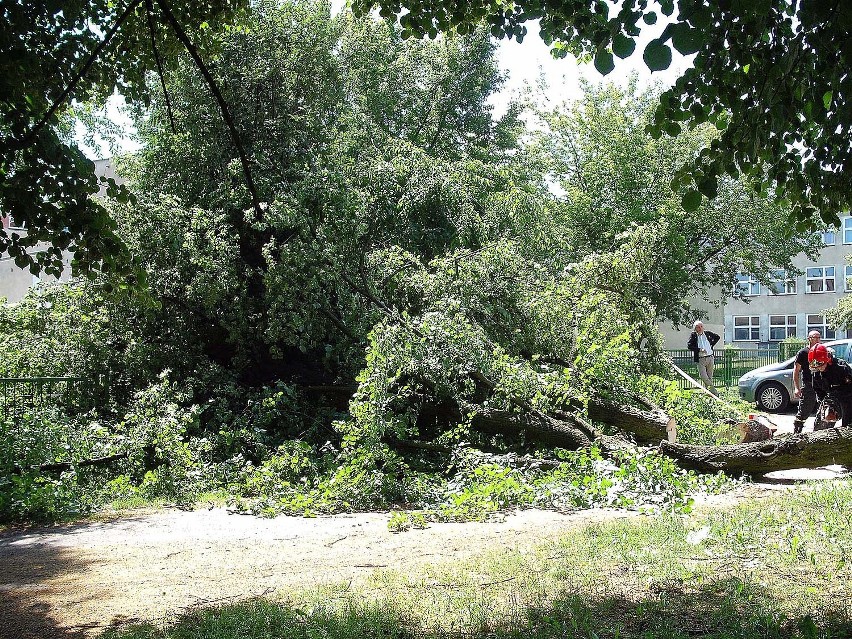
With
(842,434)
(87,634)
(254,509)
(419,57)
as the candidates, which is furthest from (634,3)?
(419,57)

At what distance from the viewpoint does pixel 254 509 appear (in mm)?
8320

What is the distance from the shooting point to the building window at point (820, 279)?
47375mm

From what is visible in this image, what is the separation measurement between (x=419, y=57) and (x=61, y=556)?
22837mm

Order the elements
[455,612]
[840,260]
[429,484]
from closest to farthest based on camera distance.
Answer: [455,612] → [429,484] → [840,260]

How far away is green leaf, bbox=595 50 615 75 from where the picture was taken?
3.82m

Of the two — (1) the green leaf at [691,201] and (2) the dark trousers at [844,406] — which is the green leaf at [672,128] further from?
(2) the dark trousers at [844,406]

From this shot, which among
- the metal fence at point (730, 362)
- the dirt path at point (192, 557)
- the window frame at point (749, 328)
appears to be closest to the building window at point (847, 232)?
the window frame at point (749, 328)

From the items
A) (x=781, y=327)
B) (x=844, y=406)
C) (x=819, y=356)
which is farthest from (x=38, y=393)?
(x=781, y=327)

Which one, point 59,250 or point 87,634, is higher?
point 59,250

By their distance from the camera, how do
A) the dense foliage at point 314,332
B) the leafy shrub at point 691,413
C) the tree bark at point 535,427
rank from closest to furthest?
the dense foliage at point 314,332
the tree bark at point 535,427
the leafy shrub at point 691,413

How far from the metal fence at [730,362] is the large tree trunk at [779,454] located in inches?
646

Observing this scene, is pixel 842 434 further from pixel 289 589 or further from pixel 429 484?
pixel 289 589

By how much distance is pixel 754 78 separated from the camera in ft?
14.2

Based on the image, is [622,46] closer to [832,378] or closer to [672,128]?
[672,128]
